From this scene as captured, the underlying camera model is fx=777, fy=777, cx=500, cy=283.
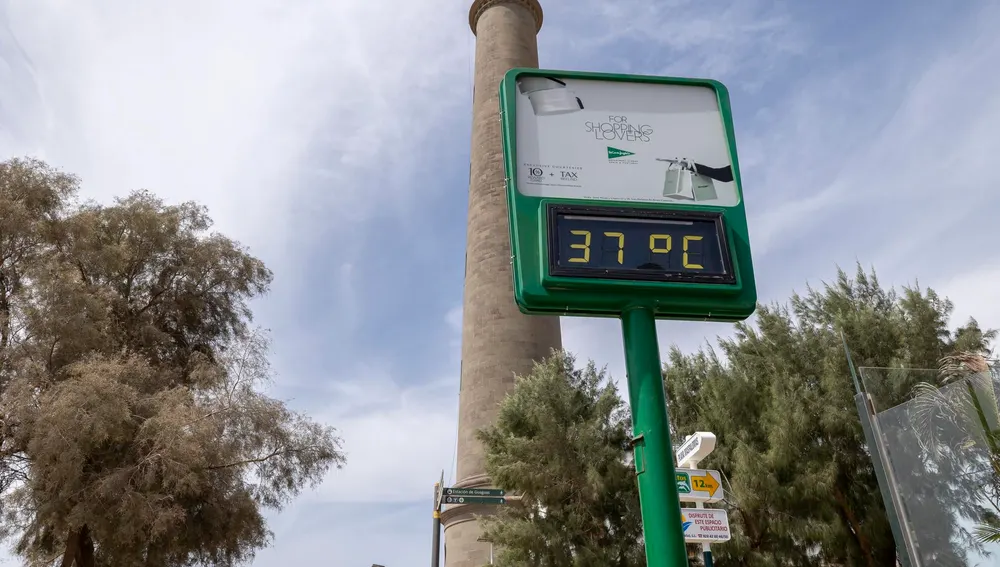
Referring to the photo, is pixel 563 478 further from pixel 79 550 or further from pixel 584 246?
pixel 79 550

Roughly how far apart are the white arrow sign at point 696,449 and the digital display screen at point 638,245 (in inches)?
96.9

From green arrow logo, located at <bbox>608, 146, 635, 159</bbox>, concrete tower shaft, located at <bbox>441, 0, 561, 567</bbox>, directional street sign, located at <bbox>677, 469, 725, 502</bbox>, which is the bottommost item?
directional street sign, located at <bbox>677, 469, 725, 502</bbox>

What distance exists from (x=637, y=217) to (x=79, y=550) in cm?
1480

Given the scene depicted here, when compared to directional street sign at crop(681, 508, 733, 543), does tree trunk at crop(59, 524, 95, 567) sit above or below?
above

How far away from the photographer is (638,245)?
7.16 m

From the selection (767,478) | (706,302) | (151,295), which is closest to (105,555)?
(151,295)

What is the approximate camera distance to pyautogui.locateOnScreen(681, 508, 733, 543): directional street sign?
802cm

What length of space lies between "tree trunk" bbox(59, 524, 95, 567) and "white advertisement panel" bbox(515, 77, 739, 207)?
43.5 ft

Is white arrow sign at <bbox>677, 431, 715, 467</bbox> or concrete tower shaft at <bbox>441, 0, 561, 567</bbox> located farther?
concrete tower shaft at <bbox>441, 0, 561, 567</bbox>

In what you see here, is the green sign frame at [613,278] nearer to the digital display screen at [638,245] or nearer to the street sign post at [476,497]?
Answer: the digital display screen at [638,245]

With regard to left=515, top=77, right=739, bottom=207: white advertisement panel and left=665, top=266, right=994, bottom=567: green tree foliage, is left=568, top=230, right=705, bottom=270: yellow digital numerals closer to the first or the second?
left=515, top=77, right=739, bottom=207: white advertisement panel

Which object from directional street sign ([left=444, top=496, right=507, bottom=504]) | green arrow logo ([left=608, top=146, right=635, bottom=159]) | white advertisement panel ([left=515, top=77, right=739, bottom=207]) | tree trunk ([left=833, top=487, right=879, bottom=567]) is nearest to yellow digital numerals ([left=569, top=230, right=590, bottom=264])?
white advertisement panel ([left=515, top=77, right=739, bottom=207])

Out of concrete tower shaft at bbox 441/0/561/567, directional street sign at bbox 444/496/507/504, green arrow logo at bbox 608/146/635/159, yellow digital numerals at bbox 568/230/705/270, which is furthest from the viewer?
concrete tower shaft at bbox 441/0/561/567

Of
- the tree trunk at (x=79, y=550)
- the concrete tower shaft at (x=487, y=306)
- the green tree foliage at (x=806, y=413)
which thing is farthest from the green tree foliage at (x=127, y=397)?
the green tree foliage at (x=806, y=413)
